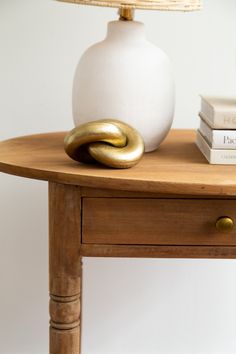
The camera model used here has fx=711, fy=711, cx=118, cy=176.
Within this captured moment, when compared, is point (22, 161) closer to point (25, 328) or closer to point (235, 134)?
point (235, 134)

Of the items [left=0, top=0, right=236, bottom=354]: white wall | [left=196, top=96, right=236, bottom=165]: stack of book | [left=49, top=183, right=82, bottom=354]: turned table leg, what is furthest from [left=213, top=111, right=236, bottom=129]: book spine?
[left=0, top=0, right=236, bottom=354]: white wall

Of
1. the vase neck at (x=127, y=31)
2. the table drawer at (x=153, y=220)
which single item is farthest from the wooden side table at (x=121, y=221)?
the vase neck at (x=127, y=31)

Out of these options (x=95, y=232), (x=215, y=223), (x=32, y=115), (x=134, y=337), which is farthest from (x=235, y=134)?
(x=134, y=337)

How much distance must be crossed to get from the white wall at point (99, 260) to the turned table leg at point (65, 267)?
507 millimetres

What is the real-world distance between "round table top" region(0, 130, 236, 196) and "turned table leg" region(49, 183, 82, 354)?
0.04 m

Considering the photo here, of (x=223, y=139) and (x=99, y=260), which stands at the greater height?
(x=223, y=139)

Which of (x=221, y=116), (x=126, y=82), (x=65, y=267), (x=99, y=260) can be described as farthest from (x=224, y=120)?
(x=99, y=260)

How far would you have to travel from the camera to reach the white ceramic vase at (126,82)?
113cm

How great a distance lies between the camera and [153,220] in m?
1.04

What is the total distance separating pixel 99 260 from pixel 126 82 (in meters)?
0.58

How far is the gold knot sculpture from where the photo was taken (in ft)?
3.37

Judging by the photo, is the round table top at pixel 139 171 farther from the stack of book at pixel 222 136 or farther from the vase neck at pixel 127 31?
the vase neck at pixel 127 31

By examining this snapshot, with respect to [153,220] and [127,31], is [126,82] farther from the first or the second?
[153,220]

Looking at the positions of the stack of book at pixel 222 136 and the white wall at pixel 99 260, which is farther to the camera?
the white wall at pixel 99 260
